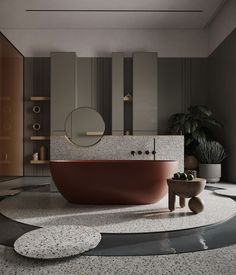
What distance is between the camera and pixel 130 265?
1.02 meters

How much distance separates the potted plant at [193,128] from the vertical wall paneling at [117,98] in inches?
32.8

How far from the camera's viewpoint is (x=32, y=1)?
4.16 meters

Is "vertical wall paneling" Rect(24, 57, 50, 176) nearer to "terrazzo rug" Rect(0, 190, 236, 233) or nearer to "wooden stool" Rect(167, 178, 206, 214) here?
"terrazzo rug" Rect(0, 190, 236, 233)

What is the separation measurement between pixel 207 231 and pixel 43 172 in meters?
3.89

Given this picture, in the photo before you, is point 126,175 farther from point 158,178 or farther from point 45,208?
point 45,208

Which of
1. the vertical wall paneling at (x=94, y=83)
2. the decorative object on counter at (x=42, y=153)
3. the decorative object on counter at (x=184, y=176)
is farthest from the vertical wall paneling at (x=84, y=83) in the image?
the decorative object on counter at (x=184, y=176)

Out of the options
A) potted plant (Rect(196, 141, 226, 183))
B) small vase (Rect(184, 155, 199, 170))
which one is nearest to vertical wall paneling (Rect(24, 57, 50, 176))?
small vase (Rect(184, 155, 199, 170))

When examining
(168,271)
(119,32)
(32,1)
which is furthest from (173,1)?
(168,271)

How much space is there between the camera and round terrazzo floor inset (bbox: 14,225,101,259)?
1075 millimetres

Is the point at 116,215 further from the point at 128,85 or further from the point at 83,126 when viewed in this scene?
the point at 128,85

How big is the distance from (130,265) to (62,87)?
4.01 metres

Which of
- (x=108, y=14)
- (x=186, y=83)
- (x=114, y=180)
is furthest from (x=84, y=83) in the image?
(x=114, y=180)

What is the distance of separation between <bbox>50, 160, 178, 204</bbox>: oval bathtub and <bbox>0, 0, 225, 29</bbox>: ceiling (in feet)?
9.55

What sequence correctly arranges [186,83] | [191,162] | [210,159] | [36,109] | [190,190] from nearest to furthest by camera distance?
[190,190] < [210,159] < [191,162] < [36,109] < [186,83]
